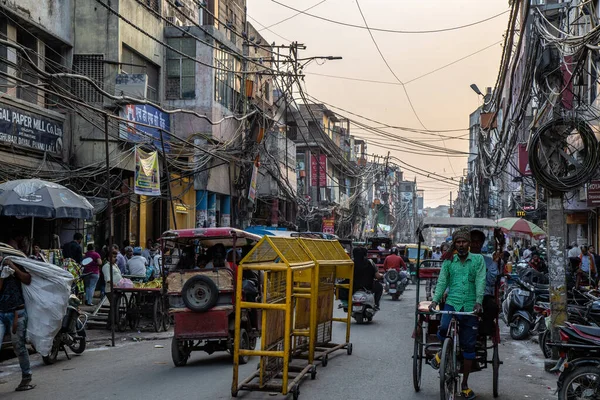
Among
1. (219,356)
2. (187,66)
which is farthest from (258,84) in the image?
(219,356)

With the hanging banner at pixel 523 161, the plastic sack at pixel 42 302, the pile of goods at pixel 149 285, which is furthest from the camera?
the hanging banner at pixel 523 161

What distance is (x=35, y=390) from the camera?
33.1 feet

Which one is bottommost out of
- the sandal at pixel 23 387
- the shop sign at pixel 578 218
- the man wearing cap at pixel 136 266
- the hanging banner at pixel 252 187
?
the sandal at pixel 23 387

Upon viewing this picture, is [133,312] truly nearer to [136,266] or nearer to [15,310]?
[136,266]

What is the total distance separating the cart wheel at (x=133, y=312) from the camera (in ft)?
56.2

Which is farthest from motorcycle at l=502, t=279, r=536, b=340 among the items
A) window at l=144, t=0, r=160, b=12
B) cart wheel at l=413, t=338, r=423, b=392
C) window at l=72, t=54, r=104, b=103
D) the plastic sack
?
window at l=144, t=0, r=160, b=12

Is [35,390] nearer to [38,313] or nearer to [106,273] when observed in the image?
[38,313]

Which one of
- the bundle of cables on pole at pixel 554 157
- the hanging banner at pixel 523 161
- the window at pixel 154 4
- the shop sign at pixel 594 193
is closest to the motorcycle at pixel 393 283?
the hanging banner at pixel 523 161

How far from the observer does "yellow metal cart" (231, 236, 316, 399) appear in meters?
8.67

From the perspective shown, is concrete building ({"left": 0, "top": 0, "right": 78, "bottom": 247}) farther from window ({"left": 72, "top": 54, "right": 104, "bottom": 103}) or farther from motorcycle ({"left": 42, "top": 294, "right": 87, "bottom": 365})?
motorcycle ({"left": 42, "top": 294, "right": 87, "bottom": 365})

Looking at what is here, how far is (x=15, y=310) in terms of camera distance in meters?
10.0

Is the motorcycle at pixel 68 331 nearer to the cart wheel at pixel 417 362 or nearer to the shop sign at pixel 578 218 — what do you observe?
the cart wheel at pixel 417 362

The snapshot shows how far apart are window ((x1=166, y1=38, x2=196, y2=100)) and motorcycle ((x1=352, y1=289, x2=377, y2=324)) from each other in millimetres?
16311

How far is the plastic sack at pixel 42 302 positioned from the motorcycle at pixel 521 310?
9.62 meters
